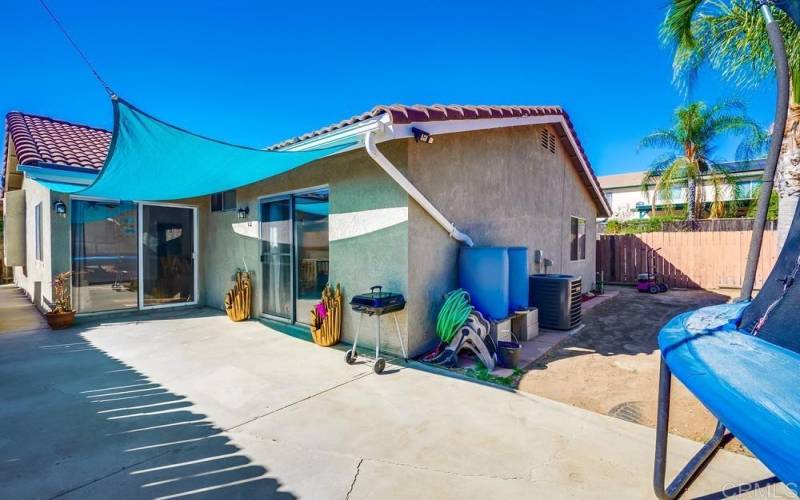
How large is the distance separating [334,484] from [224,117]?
11438mm

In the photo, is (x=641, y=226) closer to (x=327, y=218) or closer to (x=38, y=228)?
(x=327, y=218)

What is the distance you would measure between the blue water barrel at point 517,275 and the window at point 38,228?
10612 millimetres

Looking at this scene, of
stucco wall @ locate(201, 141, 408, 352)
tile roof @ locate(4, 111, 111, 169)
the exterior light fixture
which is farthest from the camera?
tile roof @ locate(4, 111, 111, 169)

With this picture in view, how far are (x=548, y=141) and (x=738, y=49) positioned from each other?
12.7 ft

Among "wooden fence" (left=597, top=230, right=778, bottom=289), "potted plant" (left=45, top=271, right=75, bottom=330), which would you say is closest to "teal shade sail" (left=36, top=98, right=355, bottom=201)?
"potted plant" (left=45, top=271, right=75, bottom=330)

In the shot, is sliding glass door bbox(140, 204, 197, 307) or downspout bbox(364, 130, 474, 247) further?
sliding glass door bbox(140, 204, 197, 307)

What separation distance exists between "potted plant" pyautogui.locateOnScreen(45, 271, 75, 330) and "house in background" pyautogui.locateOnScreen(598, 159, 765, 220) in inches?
877

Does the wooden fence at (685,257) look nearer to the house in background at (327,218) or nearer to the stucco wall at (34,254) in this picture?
the house in background at (327,218)

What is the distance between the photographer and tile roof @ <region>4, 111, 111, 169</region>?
7.70 metres

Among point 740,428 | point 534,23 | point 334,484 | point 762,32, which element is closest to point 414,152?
point 334,484

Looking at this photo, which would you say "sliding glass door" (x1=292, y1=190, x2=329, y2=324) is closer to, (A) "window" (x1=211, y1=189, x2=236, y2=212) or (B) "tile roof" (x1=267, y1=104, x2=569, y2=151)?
(B) "tile roof" (x1=267, y1=104, x2=569, y2=151)

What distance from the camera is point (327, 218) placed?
6.57 metres

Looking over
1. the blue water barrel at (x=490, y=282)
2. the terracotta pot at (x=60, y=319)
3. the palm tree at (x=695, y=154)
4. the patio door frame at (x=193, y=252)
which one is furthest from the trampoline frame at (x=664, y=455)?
the palm tree at (x=695, y=154)

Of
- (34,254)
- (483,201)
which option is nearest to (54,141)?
(34,254)
